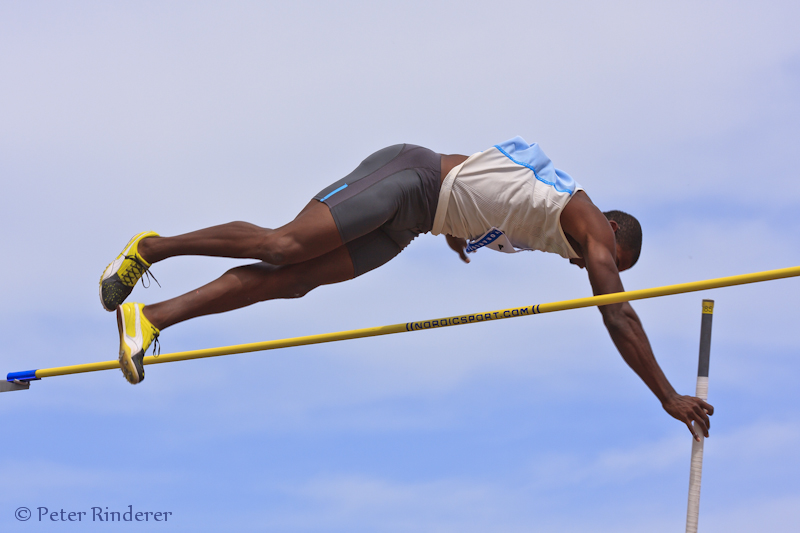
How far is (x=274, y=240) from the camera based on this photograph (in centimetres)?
462

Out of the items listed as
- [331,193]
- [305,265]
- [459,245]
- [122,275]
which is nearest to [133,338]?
[122,275]

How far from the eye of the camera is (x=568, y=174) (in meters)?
4.94

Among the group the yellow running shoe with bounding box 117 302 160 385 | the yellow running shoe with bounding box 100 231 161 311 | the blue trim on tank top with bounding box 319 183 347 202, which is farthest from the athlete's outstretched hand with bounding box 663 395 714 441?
the yellow running shoe with bounding box 100 231 161 311

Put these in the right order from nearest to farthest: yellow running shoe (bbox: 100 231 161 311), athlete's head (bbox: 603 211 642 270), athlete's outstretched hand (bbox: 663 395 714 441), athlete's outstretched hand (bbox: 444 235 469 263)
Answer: athlete's outstretched hand (bbox: 663 395 714 441) → yellow running shoe (bbox: 100 231 161 311) → athlete's head (bbox: 603 211 642 270) → athlete's outstretched hand (bbox: 444 235 469 263)

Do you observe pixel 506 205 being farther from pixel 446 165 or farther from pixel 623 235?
pixel 623 235

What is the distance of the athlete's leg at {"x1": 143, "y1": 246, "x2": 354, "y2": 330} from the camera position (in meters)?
4.73

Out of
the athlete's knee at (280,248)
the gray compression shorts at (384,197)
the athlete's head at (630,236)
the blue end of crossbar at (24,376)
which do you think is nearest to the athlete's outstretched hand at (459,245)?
the gray compression shorts at (384,197)

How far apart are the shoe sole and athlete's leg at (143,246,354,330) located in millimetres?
152

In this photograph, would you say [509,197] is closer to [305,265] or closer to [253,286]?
[305,265]

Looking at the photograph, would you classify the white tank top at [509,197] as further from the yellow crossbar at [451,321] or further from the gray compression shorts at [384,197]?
the yellow crossbar at [451,321]

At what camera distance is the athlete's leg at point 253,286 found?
4734 millimetres

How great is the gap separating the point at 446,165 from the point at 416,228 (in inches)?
17.1

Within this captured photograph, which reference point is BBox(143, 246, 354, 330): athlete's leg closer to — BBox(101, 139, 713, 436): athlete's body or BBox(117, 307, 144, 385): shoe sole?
BBox(101, 139, 713, 436): athlete's body

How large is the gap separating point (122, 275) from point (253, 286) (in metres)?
0.75
